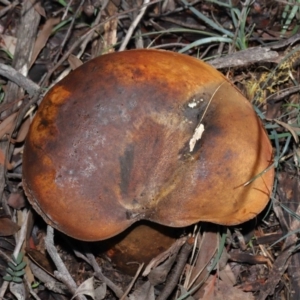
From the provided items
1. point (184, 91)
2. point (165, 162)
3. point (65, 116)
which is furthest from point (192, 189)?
point (65, 116)

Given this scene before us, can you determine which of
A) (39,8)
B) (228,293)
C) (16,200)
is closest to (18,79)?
(39,8)

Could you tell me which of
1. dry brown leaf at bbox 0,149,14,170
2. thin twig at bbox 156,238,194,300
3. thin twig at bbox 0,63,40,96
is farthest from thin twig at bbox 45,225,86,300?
thin twig at bbox 0,63,40,96

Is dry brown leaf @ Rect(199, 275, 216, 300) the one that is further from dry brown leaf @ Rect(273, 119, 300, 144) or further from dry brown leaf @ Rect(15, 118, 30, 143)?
dry brown leaf @ Rect(15, 118, 30, 143)

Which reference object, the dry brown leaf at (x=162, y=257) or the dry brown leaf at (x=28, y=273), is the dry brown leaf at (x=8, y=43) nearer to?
the dry brown leaf at (x=28, y=273)

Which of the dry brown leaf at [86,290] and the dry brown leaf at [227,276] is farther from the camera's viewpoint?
the dry brown leaf at [227,276]

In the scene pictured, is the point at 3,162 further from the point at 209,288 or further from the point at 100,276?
the point at 209,288

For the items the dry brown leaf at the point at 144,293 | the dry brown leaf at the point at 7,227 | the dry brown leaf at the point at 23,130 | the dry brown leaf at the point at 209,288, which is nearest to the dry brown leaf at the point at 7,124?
the dry brown leaf at the point at 23,130
